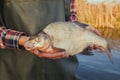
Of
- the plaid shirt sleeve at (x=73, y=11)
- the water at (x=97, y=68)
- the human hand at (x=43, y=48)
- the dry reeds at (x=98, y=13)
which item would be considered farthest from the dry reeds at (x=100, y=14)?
the human hand at (x=43, y=48)

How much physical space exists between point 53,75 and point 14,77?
13cm

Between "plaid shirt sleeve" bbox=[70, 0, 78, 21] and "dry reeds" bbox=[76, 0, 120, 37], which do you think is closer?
"plaid shirt sleeve" bbox=[70, 0, 78, 21]

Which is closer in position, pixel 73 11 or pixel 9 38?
pixel 9 38

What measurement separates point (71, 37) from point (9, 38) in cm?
20

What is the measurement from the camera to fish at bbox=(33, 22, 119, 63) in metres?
1.11

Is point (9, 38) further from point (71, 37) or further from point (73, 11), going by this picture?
point (73, 11)

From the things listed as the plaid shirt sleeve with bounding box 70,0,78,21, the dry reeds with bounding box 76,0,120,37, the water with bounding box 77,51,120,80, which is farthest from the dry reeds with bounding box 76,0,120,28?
the plaid shirt sleeve with bounding box 70,0,78,21

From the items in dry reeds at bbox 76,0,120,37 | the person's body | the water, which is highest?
the person's body

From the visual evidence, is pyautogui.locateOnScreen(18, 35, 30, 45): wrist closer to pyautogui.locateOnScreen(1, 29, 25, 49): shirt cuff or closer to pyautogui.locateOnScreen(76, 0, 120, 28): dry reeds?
pyautogui.locateOnScreen(1, 29, 25, 49): shirt cuff

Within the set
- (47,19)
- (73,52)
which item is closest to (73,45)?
(73,52)

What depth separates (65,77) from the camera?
1290 millimetres

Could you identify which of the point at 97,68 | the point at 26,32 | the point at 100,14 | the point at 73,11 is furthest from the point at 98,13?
the point at 26,32

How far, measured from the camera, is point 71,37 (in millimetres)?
1124

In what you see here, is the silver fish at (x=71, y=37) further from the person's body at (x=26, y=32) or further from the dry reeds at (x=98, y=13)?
the dry reeds at (x=98, y=13)
